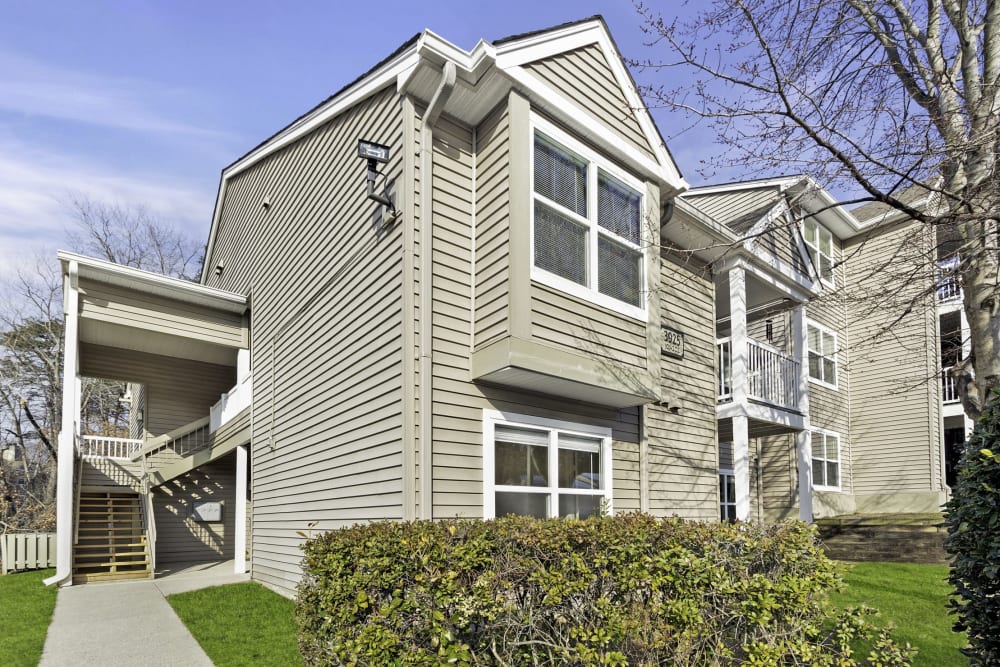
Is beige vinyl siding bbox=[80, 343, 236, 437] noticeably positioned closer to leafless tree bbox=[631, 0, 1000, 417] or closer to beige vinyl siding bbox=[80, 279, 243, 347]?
beige vinyl siding bbox=[80, 279, 243, 347]

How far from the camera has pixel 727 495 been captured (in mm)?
14523

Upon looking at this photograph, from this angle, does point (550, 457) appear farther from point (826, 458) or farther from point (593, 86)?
point (826, 458)

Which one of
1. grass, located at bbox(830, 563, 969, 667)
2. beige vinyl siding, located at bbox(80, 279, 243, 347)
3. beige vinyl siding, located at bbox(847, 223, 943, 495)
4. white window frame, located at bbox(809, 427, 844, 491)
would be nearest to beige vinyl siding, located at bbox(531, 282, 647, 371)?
grass, located at bbox(830, 563, 969, 667)

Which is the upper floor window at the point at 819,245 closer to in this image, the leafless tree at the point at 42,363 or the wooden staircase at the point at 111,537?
the wooden staircase at the point at 111,537

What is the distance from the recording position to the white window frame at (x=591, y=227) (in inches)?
258

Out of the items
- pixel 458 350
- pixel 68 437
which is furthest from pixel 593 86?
pixel 68 437

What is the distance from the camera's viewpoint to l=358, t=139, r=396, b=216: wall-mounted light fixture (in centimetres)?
666

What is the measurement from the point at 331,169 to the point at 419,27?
269cm

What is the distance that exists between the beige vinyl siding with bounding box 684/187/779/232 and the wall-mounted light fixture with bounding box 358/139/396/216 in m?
7.47

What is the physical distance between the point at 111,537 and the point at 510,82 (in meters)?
11.3

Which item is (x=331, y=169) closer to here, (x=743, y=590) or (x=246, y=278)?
(x=246, y=278)

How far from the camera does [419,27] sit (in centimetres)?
620

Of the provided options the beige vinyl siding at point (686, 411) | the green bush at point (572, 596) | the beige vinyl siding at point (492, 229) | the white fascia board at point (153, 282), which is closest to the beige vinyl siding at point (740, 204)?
the beige vinyl siding at point (686, 411)

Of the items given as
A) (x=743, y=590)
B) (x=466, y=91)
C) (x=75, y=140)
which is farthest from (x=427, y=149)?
(x=75, y=140)
